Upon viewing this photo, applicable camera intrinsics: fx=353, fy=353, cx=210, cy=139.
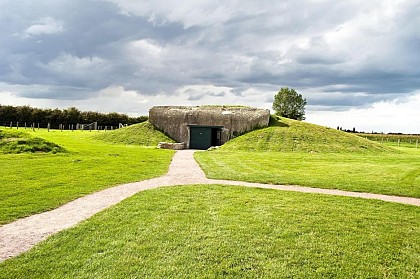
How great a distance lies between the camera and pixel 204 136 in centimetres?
4275

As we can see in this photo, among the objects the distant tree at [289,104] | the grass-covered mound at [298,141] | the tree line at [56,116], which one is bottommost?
the grass-covered mound at [298,141]

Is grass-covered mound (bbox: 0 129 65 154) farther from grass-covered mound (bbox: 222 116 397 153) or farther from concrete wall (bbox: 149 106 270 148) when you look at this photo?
concrete wall (bbox: 149 106 270 148)

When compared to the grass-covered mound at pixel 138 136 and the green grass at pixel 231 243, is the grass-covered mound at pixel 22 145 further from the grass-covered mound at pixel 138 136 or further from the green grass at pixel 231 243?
the green grass at pixel 231 243

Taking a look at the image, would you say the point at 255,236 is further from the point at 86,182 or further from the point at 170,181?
the point at 86,182

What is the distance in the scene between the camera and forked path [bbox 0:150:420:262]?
25.0 feet

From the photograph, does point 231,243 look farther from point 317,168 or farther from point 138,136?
point 138,136

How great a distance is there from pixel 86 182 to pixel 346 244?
10.3 m

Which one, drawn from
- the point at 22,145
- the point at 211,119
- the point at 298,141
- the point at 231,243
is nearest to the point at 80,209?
the point at 231,243

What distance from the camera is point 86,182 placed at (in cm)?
1428

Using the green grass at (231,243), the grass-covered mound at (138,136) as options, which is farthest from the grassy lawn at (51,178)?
the grass-covered mound at (138,136)

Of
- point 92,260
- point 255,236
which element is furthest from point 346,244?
point 92,260

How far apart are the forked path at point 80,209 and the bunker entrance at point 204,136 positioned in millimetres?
25522

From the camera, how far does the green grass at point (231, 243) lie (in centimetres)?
637

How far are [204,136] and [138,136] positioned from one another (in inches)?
315
